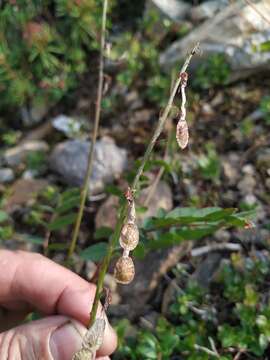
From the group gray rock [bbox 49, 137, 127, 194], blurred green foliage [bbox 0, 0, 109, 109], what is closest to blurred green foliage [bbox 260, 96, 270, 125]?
gray rock [bbox 49, 137, 127, 194]

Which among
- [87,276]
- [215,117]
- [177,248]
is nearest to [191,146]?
[215,117]

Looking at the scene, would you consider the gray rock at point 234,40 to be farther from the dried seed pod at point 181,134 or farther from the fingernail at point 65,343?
the dried seed pod at point 181,134

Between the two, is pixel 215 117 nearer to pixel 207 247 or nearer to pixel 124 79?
pixel 124 79

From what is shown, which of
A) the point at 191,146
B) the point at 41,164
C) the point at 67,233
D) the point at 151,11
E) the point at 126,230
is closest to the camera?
the point at 126,230

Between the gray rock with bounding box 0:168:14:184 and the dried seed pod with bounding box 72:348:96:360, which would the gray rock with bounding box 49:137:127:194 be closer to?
the gray rock with bounding box 0:168:14:184

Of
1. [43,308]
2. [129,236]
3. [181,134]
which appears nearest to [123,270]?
[129,236]
